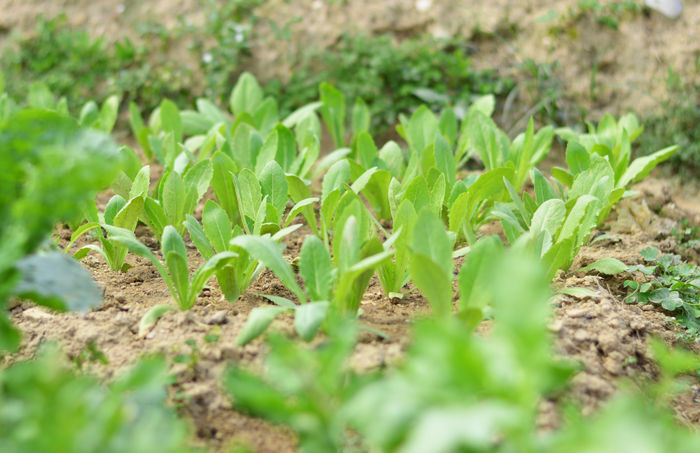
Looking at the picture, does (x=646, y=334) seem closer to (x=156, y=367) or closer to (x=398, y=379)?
(x=398, y=379)

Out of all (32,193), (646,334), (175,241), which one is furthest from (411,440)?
(646,334)

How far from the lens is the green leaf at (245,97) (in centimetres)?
368

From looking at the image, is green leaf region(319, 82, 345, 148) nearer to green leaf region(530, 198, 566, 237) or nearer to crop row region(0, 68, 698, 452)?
crop row region(0, 68, 698, 452)

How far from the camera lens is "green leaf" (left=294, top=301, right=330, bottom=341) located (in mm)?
1738

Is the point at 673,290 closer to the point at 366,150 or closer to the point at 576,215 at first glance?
the point at 576,215

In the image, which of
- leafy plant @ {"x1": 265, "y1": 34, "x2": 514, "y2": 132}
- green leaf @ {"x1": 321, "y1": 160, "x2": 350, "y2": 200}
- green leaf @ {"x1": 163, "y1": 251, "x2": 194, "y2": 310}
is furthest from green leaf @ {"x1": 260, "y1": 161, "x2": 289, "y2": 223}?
leafy plant @ {"x1": 265, "y1": 34, "x2": 514, "y2": 132}

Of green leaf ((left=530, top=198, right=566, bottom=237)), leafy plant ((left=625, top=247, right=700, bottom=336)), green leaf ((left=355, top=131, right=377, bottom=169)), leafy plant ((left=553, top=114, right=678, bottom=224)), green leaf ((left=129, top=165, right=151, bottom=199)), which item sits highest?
green leaf ((left=129, top=165, right=151, bottom=199))

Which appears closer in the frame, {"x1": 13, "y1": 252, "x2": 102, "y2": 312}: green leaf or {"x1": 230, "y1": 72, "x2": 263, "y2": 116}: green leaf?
{"x1": 13, "y1": 252, "x2": 102, "y2": 312}: green leaf

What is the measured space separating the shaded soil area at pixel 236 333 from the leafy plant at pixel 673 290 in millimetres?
45

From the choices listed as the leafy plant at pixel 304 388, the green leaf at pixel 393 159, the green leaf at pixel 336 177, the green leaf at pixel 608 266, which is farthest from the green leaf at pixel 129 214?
the green leaf at pixel 608 266

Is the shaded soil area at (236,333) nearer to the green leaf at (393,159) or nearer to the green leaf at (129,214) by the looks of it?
the green leaf at (129,214)

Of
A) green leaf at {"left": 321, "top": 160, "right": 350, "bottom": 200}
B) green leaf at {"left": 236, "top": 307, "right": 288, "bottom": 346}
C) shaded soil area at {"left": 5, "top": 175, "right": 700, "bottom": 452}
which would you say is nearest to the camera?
shaded soil area at {"left": 5, "top": 175, "right": 700, "bottom": 452}

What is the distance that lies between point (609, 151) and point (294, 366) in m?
2.23

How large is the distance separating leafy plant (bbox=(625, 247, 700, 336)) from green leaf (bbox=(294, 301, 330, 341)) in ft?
3.98
